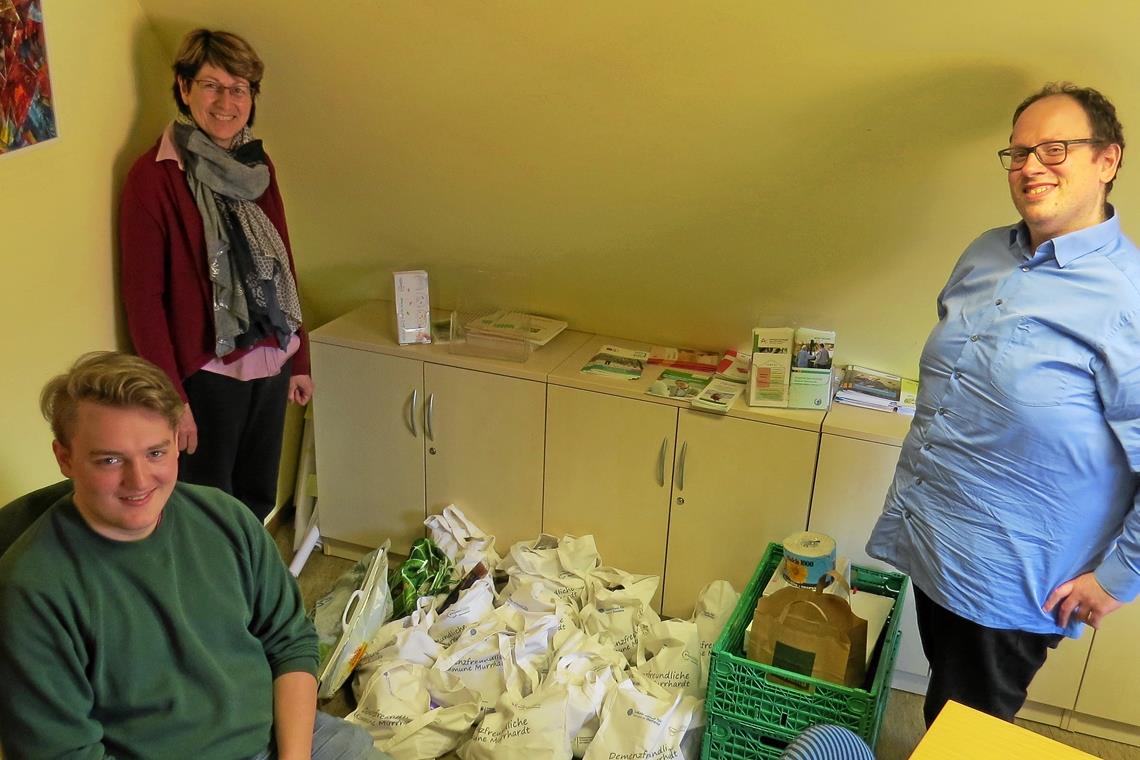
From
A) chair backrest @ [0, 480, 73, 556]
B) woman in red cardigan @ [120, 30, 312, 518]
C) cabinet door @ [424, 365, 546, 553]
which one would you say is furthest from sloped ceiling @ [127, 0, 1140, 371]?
chair backrest @ [0, 480, 73, 556]

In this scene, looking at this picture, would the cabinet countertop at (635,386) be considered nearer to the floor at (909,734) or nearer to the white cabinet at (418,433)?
the white cabinet at (418,433)

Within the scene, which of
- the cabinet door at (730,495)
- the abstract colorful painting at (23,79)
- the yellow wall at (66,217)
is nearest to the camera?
the abstract colorful painting at (23,79)

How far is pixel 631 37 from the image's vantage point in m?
2.00

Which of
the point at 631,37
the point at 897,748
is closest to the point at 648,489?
the point at 897,748

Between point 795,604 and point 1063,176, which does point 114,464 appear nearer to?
point 795,604

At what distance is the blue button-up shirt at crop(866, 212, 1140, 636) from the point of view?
158 cm

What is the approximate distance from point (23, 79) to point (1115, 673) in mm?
2771

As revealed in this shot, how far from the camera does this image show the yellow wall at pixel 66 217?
198 centimetres

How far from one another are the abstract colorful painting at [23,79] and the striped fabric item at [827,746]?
1778mm

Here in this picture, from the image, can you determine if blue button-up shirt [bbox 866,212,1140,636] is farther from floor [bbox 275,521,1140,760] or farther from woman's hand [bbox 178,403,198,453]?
woman's hand [bbox 178,403,198,453]

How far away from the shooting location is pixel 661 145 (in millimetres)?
2232

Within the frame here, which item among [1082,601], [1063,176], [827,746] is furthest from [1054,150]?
[827,746]

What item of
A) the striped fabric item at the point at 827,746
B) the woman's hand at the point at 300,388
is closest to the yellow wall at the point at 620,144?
the woman's hand at the point at 300,388

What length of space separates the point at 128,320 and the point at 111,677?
3.55ft
